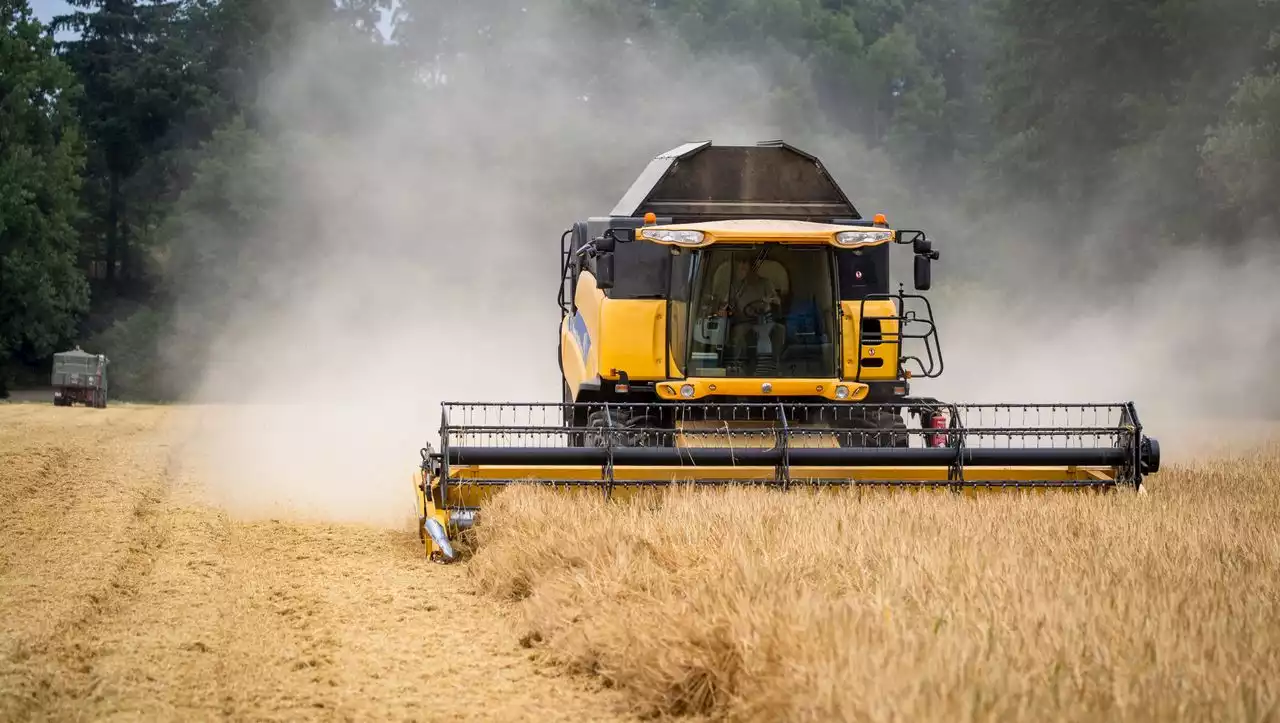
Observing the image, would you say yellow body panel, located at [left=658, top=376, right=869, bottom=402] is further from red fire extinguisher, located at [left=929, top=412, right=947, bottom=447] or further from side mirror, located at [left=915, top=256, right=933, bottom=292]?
side mirror, located at [left=915, top=256, right=933, bottom=292]

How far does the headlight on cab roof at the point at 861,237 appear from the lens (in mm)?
11211

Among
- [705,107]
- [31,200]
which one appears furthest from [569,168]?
[31,200]

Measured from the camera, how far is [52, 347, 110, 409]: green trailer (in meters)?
29.9

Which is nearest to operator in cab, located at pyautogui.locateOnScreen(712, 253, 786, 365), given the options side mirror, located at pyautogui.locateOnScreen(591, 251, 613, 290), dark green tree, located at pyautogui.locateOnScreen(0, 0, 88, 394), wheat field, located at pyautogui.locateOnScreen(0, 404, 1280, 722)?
side mirror, located at pyautogui.locateOnScreen(591, 251, 613, 290)

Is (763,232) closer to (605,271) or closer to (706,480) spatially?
(605,271)

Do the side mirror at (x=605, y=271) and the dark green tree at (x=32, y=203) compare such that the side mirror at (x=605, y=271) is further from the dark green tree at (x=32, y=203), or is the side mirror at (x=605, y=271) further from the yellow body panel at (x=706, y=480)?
the dark green tree at (x=32, y=203)

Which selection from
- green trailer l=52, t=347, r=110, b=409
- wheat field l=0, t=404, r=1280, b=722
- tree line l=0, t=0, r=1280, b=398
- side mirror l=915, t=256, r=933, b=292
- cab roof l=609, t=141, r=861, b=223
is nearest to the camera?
wheat field l=0, t=404, r=1280, b=722

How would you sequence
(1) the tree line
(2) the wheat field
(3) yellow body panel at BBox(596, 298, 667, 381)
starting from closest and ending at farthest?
(2) the wheat field < (3) yellow body panel at BBox(596, 298, 667, 381) < (1) the tree line

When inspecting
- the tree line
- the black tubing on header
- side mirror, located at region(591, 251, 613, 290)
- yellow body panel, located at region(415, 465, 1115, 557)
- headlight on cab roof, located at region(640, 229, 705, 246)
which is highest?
the tree line

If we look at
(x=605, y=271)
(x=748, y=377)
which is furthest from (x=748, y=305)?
(x=605, y=271)

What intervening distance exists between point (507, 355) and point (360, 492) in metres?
13.6

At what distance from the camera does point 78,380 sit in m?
30.0

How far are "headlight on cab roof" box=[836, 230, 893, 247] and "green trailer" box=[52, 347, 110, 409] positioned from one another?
72.3ft

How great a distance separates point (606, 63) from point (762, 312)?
143 feet
